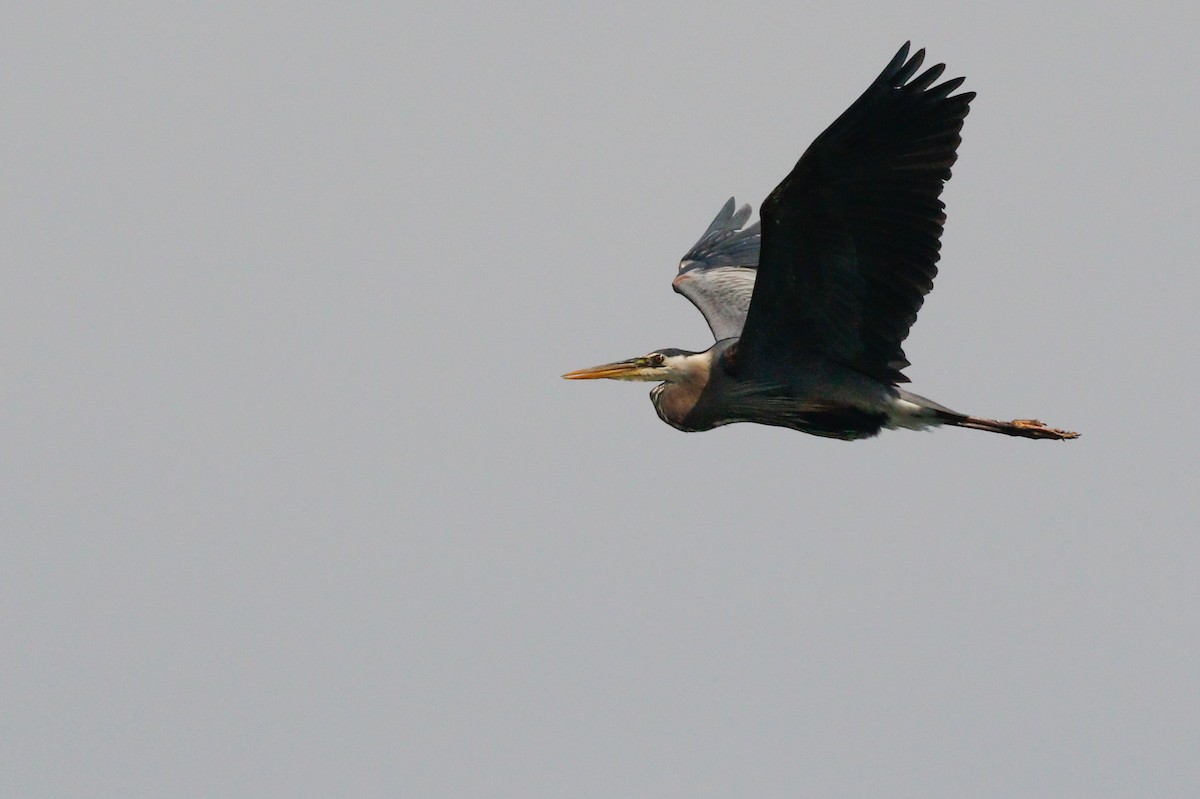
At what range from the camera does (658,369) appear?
1028cm

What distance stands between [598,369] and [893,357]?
6.58 feet

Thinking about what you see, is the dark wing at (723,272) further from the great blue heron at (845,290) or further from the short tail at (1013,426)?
the short tail at (1013,426)

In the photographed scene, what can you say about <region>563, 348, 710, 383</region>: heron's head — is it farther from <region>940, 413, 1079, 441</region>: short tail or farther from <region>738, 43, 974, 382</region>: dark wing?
<region>940, 413, 1079, 441</region>: short tail

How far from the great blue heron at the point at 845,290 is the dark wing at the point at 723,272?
0.51 m

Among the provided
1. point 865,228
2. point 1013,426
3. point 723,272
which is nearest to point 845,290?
point 865,228

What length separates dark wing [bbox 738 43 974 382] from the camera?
28.0 feet

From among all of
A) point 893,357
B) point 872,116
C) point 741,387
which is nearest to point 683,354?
point 741,387

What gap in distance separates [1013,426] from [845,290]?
1336 mm

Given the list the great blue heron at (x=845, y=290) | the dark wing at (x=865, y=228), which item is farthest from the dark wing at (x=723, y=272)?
the dark wing at (x=865, y=228)

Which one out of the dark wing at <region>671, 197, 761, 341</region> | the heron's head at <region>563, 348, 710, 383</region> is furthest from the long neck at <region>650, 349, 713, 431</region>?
the dark wing at <region>671, 197, 761, 341</region>

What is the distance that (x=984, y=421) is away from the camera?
380 inches

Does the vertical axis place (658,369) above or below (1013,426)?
above

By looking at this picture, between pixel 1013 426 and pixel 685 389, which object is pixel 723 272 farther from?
pixel 1013 426

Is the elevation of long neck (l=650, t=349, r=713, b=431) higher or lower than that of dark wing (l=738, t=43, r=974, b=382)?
lower
